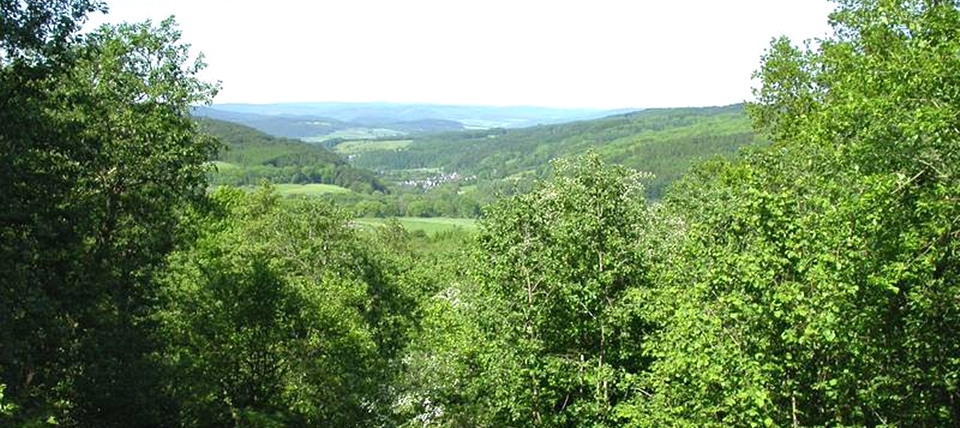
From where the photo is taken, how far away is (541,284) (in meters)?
19.8

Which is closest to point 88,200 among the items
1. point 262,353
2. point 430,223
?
point 262,353

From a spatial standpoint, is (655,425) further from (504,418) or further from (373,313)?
(373,313)

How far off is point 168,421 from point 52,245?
23.4ft

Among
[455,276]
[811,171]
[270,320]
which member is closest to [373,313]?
[455,276]

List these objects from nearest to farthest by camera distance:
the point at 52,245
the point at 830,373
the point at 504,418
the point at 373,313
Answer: the point at 830,373 → the point at 52,245 → the point at 504,418 → the point at 373,313

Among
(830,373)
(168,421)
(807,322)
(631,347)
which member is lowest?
(168,421)

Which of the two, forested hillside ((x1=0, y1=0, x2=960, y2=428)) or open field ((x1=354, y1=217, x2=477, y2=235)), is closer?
forested hillside ((x1=0, y1=0, x2=960, y2=428))

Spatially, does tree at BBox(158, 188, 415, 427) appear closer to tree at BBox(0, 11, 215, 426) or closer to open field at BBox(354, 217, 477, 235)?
tree at BBox(0, 11, 215, 426)

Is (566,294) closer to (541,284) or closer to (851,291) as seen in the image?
(541,284)

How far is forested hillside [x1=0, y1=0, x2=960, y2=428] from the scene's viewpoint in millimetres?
12828

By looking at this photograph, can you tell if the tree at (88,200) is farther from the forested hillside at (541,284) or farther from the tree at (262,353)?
the tree at (262,353)

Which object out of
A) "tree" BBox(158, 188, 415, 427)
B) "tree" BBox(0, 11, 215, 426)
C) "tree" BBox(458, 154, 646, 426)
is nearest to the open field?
"tree" BBox(158, 188, 415, 427)

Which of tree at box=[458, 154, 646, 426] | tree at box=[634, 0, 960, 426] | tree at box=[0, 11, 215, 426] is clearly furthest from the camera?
tree at box=[458, 154, 646, 426]

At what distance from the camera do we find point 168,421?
70.6 ft
